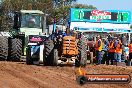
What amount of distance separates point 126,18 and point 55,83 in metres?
20.5

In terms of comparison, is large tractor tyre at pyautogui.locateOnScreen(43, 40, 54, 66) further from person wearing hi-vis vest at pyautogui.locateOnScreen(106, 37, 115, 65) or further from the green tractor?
person wearing hi-vis vest at pyautogui.locateOnScreen(106, 37, 115, 65)

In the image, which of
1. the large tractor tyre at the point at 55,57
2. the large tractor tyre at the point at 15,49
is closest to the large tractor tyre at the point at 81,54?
the large tractor tyre at the point at 55,57

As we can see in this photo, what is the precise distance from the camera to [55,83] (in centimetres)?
943

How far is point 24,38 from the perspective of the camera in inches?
784

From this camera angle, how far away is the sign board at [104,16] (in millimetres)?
28188

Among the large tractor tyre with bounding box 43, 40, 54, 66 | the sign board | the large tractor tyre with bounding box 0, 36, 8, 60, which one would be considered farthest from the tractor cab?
the sign board

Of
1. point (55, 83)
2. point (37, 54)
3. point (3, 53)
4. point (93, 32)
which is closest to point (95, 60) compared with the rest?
point (37, 54)

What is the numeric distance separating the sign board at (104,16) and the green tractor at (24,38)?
791cm

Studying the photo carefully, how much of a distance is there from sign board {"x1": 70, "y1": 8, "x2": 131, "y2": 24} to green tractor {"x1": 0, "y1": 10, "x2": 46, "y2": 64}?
25.9 feet

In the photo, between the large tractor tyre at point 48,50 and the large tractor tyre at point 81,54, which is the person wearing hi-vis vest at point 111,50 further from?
the large tractor tyre at point 48,50

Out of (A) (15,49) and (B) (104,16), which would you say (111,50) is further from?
(B) (104,16)

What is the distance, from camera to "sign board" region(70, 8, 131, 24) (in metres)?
28.2

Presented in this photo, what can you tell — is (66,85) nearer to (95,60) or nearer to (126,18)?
(95,60)

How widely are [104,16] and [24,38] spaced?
1081 centimetres
